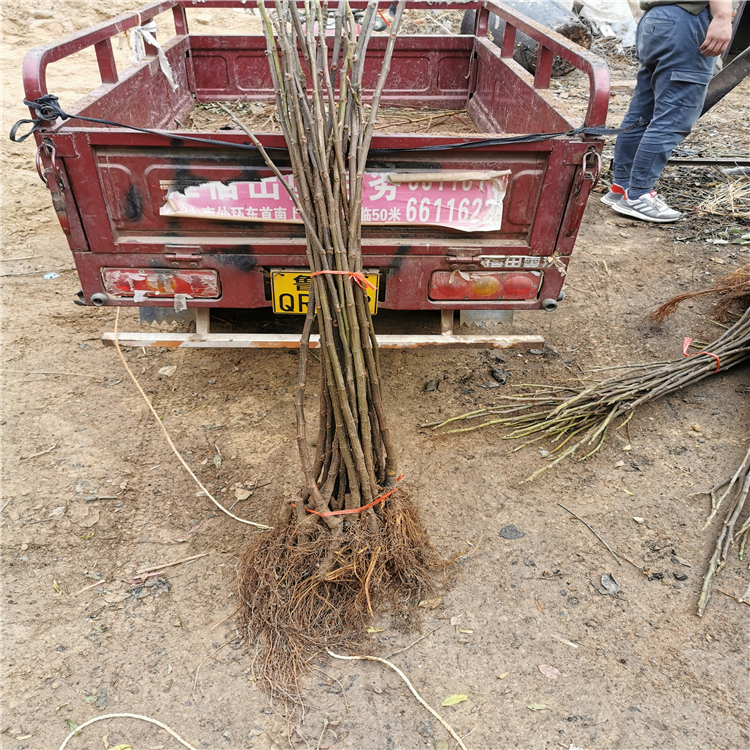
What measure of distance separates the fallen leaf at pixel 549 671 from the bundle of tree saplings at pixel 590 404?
35.1 inches

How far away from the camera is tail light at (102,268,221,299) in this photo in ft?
8.50

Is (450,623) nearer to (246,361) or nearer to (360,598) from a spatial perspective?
(360,598)

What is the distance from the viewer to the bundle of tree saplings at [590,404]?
9.62 ft

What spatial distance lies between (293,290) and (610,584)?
173 cm

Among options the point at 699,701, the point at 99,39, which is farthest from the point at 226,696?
the point at 99,39

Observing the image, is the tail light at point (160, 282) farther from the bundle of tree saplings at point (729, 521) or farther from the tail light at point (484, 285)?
the bundle of tree saplings at point (729, 521)

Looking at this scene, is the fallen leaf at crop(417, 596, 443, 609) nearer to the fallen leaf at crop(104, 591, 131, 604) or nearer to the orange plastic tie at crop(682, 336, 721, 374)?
the fallen leaf at crop(104, 591, 131, 604)

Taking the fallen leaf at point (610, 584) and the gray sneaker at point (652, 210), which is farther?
the gray sneaker at point (652, 210)

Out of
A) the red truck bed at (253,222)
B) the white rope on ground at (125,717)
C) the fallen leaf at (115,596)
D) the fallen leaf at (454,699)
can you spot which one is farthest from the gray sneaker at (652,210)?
the white rope on ground at (125,717)

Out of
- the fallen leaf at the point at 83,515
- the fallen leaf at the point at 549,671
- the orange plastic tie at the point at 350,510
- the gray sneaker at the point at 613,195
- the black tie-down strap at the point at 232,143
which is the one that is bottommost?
the gray sneaker at the point at 613,195

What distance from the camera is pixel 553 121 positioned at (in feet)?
9.07

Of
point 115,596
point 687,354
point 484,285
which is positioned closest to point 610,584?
point 484,285

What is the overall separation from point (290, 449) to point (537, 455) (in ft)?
3.83

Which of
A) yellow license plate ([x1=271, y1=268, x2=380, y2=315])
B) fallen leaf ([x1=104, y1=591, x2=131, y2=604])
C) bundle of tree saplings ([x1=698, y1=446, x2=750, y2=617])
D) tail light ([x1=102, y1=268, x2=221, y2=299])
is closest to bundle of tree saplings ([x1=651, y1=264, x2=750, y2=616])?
bundle of tree saplings ([x1=698, y1=446, x2=750, y2=617])
